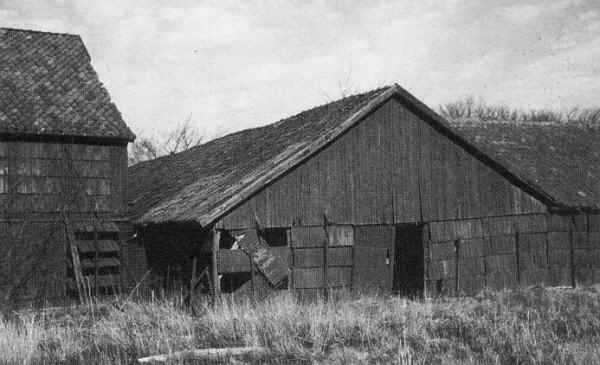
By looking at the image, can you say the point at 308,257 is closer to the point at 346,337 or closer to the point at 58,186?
the point at 346,337

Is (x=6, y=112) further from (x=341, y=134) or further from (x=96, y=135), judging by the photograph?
(x=341, y=134)

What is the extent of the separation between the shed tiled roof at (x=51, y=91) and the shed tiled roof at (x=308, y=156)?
3011 millimetres

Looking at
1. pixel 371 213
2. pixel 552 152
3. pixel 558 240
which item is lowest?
pixel 558 240

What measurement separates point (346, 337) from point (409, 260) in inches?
337

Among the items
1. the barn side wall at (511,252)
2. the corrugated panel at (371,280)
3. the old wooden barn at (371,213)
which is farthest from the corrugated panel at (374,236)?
the barn side wall at (511,252)

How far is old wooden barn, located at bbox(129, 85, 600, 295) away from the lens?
15.5m

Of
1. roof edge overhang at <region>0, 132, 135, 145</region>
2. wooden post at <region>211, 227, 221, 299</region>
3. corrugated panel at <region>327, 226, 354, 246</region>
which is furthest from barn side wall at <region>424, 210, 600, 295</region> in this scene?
roof edge overhang at <region>0, 132, 135, 145</region>

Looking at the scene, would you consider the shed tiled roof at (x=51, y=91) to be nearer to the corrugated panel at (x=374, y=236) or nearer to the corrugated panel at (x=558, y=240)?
the corrugated panel at (x=374, y=236)

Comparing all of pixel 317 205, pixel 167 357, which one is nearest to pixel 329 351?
pixel 167 357

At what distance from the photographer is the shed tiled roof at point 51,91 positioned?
17516mm

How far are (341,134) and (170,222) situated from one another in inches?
181

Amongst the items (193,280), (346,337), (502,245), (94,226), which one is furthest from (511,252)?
(94,226)

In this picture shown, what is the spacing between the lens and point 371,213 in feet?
55.8

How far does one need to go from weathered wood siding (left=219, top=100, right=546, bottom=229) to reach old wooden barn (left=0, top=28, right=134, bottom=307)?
482 centimetres
